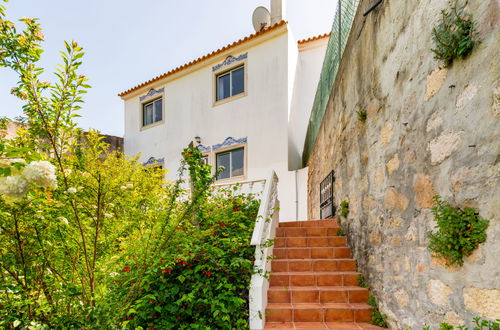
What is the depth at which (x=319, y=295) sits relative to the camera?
328 centimetres

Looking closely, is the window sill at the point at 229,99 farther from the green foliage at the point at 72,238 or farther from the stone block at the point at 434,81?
the stone block at the point at 434,81

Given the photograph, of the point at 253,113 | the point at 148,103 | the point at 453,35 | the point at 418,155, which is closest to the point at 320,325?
the point at 418,155

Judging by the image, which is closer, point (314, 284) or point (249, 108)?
point (314, 284)

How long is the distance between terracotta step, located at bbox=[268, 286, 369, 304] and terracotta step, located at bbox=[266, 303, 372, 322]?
12 centimetres

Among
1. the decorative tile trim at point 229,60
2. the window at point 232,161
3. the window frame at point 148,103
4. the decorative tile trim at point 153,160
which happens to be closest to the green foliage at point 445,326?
the window at point 232,161

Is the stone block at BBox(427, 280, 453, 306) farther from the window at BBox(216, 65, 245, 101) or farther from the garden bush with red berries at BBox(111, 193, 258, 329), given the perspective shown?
the window at BBox(216, 65, 245, 101)

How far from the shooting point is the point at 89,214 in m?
1.98

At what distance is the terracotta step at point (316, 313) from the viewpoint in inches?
118

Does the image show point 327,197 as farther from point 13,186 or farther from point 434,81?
point 13,186

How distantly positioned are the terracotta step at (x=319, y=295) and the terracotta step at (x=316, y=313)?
118mm

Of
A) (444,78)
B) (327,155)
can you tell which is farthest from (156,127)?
(444,78)

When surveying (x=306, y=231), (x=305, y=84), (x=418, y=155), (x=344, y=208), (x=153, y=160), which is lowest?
(x=306, y=231)

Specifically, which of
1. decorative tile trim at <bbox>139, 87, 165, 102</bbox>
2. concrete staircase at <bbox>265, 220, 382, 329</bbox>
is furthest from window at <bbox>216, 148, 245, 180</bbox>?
concrete staircase at <bbox>265, 220, 382, 329</bbox>

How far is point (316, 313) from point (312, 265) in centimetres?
82
